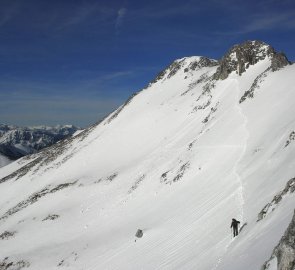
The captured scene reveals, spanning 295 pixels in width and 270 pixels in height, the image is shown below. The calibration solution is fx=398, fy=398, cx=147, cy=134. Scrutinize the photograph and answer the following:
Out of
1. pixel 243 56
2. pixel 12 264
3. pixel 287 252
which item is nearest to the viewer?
pixel 287 252

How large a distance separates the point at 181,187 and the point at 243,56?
31647 millimetres

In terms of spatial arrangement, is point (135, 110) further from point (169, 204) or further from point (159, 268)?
point (159, 268)

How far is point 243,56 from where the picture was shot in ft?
204

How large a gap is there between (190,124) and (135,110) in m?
31.1

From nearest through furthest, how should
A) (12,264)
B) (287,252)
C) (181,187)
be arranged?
(287,252) < (12,264) < (181,187)

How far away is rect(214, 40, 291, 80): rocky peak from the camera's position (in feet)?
197

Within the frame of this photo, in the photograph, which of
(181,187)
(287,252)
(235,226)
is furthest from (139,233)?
(287,252)

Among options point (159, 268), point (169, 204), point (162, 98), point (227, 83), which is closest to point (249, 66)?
point (227, 83)

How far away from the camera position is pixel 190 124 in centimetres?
6022

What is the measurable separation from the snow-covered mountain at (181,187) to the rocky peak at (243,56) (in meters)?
0.20

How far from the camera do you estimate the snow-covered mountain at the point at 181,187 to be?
20.6 metres

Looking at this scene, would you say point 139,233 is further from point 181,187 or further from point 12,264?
point 12,264

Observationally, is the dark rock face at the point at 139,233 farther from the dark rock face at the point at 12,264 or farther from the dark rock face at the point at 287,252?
the dark rock face at the point at 287,252

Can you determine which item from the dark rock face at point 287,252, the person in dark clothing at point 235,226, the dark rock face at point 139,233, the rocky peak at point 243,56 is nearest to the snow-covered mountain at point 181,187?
the dark rock face at point 287,252
